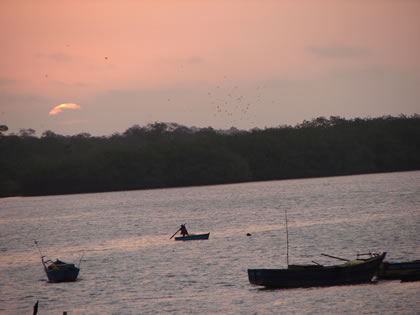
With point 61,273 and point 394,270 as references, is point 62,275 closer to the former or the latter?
point 61,273

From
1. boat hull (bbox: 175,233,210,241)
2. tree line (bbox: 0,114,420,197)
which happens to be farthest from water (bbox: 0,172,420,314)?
tree line (bbox: 0,114,420,197)

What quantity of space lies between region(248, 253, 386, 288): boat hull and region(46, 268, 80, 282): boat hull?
12.5 m

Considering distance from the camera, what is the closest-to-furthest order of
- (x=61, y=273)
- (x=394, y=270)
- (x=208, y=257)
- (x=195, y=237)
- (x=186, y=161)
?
(x=394, y=270) → (x=61, y=273) → (x=208, y=257) → (x=195, y=237) → (x=186, y=161)

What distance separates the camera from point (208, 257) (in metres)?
51.7

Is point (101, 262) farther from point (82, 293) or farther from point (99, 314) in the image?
point (99, 314)

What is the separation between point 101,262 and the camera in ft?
177

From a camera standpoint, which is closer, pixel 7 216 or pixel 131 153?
pixel 7 216

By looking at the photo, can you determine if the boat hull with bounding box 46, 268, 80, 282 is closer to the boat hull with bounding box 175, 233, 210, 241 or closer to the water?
the water

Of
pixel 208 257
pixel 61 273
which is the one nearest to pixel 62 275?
pixel 61 273

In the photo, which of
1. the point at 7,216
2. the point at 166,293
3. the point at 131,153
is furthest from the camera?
the point at 131,153

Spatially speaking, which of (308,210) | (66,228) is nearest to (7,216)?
(66,228)

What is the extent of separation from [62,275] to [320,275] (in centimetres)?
1608

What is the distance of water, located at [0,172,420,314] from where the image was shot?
3441 cm

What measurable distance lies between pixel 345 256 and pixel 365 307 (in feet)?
53.7
